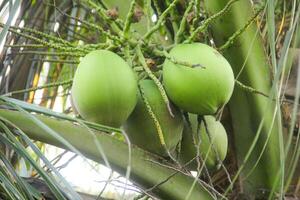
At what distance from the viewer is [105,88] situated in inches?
33.8

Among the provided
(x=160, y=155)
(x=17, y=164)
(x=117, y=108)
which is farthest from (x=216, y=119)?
(x=17, y=164)

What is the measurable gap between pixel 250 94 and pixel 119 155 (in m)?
0.30

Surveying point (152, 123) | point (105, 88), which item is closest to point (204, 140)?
point (152, 123)

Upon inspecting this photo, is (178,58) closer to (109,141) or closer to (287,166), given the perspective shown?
(109,141)

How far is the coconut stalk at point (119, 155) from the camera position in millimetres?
955

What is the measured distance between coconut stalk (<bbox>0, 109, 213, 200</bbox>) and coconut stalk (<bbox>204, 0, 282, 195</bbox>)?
7.2 inches

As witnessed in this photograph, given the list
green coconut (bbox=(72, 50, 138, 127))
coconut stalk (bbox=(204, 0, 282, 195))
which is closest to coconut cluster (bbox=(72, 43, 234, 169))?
green coconut (bbox=(72, 50, 138, 127))

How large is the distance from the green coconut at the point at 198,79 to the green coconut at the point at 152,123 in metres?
0.03

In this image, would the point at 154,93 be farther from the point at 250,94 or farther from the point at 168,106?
the point at 250,94

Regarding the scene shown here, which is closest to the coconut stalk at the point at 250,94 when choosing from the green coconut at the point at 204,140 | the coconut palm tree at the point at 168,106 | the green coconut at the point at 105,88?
the coconut palm tree at the point at 168,106

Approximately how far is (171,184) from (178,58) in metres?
0.23

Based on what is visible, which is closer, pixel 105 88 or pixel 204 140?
pixel 105 88

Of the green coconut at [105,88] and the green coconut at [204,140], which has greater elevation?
the green coconut at [105,88]

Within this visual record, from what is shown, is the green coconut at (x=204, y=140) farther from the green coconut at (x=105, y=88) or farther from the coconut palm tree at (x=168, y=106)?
the green coconut at (x=105, y=88)
